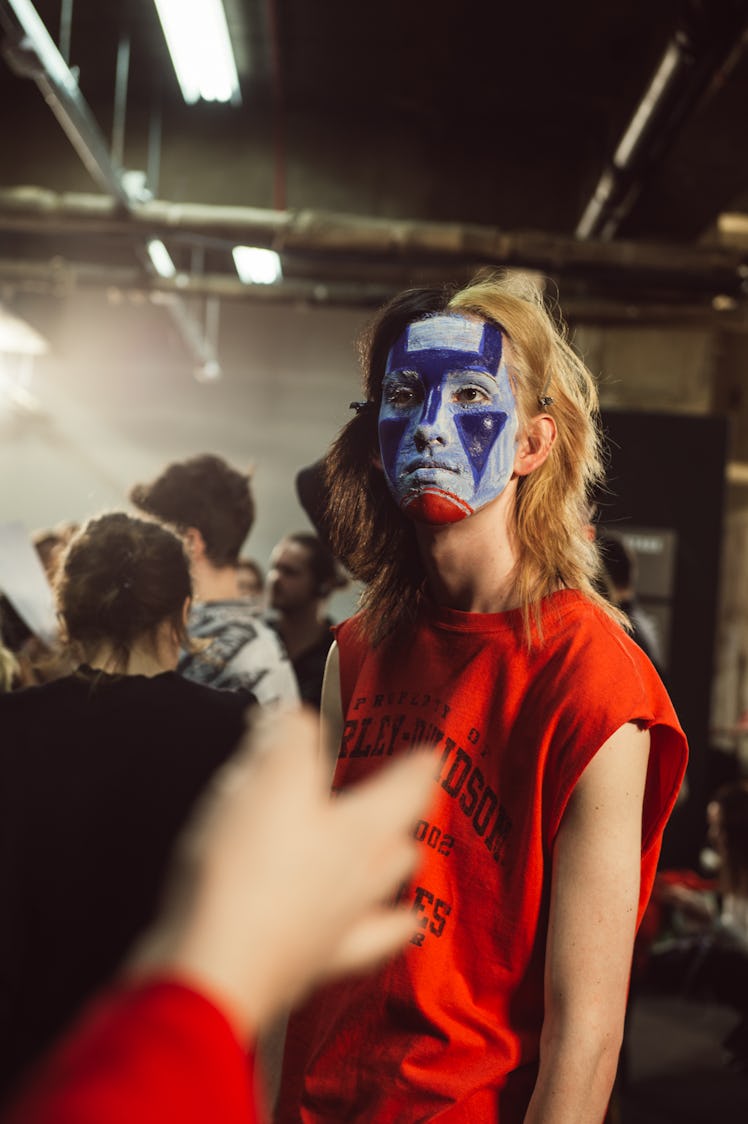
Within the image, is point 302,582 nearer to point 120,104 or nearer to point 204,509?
point 204,509

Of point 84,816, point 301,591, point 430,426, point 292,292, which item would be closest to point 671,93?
point 301,591

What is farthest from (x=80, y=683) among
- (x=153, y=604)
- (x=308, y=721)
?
(x=308, y=721)

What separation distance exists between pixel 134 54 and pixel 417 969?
7.66 meters

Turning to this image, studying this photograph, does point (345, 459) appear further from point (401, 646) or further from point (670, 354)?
point (670, 354)


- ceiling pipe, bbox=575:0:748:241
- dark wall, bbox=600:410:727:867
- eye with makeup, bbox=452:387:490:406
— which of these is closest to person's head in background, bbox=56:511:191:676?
eye with makeup, bbox=452:387:490:406

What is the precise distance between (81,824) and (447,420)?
0.74 m

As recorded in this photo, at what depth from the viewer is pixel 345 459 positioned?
5.51 feet

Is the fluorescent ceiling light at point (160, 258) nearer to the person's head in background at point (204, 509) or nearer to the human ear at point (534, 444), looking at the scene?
the person's head in background at point (204, 509)

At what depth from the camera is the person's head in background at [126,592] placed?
1.68m

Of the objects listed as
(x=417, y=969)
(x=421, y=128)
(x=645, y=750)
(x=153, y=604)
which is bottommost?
(x=417, y=969)

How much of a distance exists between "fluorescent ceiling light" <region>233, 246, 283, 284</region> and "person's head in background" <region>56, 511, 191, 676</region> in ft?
18.1

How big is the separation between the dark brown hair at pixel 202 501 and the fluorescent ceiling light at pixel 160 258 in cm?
504

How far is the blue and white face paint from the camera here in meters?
1.44

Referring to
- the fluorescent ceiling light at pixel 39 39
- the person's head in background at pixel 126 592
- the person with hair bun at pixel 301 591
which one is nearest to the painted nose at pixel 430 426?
the person's head in background at pixel 126 592
